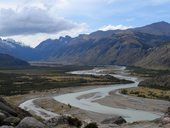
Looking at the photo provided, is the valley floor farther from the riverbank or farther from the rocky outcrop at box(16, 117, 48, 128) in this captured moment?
the rocky outcrop at box(16, 117, 48, 128)

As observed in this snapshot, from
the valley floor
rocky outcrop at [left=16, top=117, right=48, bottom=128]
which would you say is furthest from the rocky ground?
the valley floor

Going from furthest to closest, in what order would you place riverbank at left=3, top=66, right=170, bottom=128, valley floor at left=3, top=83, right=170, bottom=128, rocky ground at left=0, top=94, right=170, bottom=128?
valley floor at left=3, top=83, right=170, bottom=128, riverbank at left=3, top=66, right=170, bottom=128, rocky ground at left=0, top=94, right=170, bottom=128

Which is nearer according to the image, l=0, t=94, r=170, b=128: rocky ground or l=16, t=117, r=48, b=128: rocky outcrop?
l=16, t=117, r=48, b=128: rocky outcrop

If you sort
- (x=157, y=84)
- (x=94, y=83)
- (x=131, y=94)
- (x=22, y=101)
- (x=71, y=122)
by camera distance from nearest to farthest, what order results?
(x=71, y=122) < (x=22, y=101) < (x=131, y=94) < (x=157, y=84) < (x=94, y=83)

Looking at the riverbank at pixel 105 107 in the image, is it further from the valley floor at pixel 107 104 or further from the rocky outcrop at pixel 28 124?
the rocky outcrop at pixel 28 124

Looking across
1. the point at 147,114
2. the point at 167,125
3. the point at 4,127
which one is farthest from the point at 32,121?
the point at 147,114

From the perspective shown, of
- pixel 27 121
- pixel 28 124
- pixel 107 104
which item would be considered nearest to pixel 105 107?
pixel 107 104

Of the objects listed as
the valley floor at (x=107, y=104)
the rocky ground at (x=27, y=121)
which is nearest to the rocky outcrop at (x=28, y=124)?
the rocky ground at (x=27, y=121)

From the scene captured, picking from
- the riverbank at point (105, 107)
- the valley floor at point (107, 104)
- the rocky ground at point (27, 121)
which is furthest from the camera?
the valley floor at point (107, 104)

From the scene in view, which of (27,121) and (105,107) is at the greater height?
(27,121)

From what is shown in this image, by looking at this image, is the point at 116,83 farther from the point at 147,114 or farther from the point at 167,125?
the point at 167,125

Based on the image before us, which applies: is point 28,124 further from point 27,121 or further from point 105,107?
point 105,107
